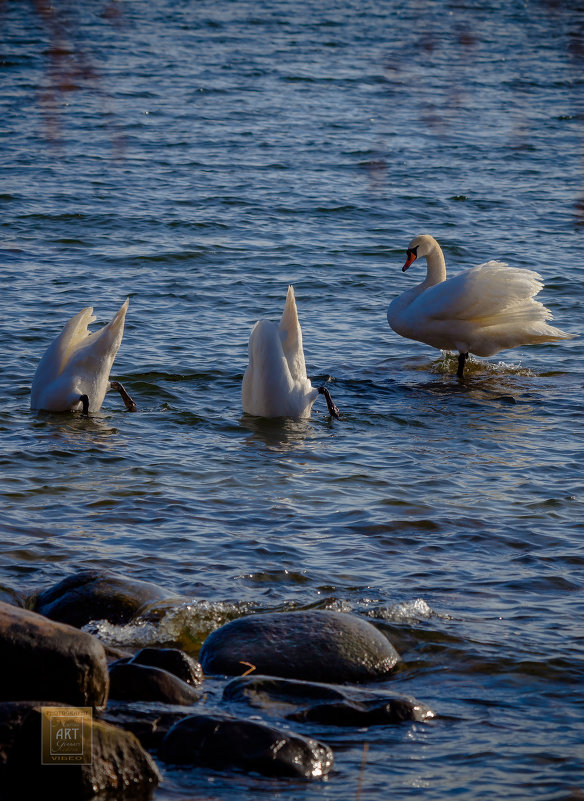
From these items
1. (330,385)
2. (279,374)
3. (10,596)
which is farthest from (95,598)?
(330,385)

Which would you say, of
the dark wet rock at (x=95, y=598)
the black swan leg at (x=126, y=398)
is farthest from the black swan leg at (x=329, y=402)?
the dark wet rock at (x=95, y=598)

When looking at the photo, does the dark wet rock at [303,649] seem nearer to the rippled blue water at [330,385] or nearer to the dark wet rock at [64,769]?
the rippled blue water at [330,385]

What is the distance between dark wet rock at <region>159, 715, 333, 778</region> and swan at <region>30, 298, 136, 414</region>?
17.3 feet

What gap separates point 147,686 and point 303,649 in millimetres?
802

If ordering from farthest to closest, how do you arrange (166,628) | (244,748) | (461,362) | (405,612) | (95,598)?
1. (461,362)
2. (405,612)
3. (95,598)
4. (166,628)
5. (244,748)

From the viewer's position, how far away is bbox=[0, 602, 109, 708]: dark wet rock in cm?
472

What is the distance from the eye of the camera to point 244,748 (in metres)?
4.50

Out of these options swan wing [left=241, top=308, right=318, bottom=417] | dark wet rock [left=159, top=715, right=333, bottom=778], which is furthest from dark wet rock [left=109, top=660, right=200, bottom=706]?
swan wing [left=241, top=308, right=318, bottom=417]

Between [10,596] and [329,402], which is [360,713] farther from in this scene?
[329,402]

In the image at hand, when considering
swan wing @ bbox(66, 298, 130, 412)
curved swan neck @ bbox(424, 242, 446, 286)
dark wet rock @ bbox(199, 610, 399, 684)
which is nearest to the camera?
dark wet rock @ bbox(199, 610, 399, 684)

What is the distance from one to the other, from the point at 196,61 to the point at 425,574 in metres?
21.2

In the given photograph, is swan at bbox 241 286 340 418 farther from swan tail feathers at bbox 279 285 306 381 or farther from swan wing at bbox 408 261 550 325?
swan wing at bbox 408 261 550 325

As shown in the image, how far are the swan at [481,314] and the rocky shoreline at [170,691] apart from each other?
596 centimetres

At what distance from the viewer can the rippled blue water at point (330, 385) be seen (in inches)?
213
